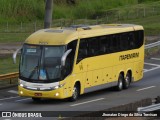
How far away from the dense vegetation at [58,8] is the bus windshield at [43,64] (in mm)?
52321

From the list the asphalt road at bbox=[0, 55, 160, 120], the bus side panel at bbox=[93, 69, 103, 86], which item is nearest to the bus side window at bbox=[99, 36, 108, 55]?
the bus side panel at bbox=[93, 69, 103, 86]

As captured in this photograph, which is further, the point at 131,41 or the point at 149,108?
the point at 131,41

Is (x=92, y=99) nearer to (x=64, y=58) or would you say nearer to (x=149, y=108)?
(x=64, y=58)

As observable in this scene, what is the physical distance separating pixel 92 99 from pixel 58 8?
201 feet

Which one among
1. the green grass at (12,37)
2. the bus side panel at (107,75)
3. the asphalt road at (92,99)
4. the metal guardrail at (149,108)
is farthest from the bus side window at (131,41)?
the green grass at (12,37)

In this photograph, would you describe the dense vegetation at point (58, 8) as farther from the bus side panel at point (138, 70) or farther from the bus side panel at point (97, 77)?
the bus side panel at point (97, 77)

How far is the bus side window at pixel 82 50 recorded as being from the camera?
2694 cm

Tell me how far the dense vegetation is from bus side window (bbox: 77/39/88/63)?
5131cm

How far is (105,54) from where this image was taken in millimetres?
29016

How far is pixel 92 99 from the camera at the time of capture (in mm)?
27672

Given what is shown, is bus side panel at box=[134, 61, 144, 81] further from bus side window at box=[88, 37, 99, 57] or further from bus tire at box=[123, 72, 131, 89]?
bus side window at box=[88, 37, 99, 57]

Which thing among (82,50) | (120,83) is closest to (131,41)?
(120,83)

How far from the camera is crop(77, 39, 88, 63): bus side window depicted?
2694cm

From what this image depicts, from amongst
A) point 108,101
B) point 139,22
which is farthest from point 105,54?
point 139,22
